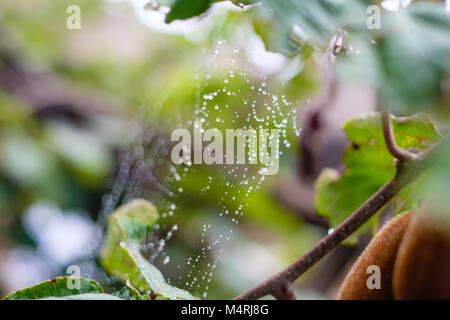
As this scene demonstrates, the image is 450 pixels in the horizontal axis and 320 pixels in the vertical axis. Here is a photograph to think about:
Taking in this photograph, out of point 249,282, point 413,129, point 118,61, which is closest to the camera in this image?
point 413,129

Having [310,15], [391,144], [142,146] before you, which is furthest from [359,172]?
[142,146]

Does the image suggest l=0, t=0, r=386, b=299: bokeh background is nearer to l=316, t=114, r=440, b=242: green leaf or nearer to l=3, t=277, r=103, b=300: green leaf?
l=316, t=114, r=440, b=242: green leaf

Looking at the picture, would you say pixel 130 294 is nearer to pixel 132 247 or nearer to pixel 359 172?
pixel 132 247

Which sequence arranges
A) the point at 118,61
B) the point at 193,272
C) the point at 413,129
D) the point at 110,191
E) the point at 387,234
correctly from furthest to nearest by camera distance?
1. the point at 118,61
2. the point at 110,191
3. the point at 193,272
4. the point at 413,129
5. the point at 387,234

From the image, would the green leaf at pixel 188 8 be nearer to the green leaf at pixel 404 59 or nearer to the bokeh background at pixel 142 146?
the green leaf at pixel 404 59

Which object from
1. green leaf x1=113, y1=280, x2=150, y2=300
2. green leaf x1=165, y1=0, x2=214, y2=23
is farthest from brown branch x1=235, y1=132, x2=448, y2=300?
green leaf x1=165, y1=0, x2=214, y2=23

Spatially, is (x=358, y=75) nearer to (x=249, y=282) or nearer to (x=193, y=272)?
(x=193, y=272)
